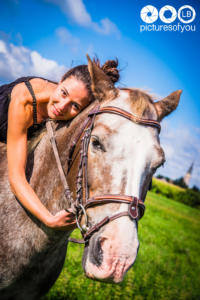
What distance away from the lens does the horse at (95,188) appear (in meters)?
1.53

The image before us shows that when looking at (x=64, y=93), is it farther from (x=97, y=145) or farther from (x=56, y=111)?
(x=97, y=145)

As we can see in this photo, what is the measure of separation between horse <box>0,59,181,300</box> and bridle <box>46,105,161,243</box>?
0.4 inches

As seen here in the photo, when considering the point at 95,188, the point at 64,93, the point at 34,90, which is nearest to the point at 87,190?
the point at 95,188

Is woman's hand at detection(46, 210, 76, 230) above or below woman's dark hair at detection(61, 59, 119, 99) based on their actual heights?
below

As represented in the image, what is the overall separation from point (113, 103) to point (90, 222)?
1173 mm

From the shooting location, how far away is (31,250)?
7.19ft

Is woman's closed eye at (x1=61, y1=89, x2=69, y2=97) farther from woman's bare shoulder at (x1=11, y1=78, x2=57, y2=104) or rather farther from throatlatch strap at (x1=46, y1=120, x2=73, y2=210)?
throatlatch strap at (x1=46, y1=120, x2=73, y2=210)

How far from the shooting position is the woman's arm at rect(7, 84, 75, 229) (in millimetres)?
2053

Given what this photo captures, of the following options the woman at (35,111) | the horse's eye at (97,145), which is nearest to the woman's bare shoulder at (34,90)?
the woman at (35,111)

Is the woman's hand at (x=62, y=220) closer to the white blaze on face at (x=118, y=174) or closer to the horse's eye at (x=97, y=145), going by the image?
the white blaze on face at (x=118, y=174)

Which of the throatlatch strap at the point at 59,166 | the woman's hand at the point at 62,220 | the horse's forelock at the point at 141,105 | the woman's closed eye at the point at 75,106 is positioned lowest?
the woman's hand at the point at 62,220

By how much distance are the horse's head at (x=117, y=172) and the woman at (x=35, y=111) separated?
346 mm

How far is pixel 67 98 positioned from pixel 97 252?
1.66 m

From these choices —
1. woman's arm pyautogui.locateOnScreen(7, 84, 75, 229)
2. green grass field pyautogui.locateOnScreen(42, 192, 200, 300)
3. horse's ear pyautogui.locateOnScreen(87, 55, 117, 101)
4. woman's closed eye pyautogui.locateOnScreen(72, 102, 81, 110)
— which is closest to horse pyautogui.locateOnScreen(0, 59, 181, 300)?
horse's ear pyautogui.locateOnScreen(87, 55, 117, 101)
